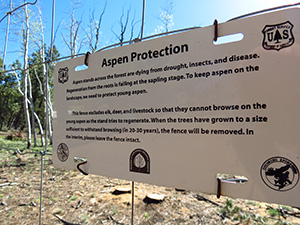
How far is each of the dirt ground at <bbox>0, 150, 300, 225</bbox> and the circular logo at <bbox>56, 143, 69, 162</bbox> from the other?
1.37m

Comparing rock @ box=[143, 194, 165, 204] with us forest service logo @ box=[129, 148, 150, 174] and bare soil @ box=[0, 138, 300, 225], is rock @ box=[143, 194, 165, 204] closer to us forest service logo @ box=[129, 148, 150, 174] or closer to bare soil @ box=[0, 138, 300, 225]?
bare soil @ box=[0, 138, 300, 225]

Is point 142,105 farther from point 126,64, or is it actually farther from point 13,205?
point 13,205

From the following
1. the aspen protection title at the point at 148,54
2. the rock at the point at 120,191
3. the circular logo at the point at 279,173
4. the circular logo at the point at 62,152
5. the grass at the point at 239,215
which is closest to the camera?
the circular logo at the point at 279,173

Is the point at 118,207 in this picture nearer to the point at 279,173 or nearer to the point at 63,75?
the point at 63,75

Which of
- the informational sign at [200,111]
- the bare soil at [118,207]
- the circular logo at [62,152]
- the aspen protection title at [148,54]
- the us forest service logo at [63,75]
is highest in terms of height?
the aspen protection title at [148,54]

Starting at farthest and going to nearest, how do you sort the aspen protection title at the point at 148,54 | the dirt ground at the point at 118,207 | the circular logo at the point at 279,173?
the dirt ground at the point at 118,207
the aspen protection title at the point at 148,54
the circular logo at the point at 279,173

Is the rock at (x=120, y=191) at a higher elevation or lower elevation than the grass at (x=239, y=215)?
lower

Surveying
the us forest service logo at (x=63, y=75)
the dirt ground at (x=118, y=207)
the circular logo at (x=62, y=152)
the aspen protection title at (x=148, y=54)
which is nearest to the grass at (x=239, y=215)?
the dirt ground at (x=118, y=207)

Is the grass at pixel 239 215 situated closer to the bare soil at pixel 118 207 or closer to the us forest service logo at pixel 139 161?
the bare soil at pixel 118 207

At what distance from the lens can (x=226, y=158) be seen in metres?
1.12

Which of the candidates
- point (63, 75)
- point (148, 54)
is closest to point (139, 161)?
point (148, 54)

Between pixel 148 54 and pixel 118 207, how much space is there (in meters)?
2.62

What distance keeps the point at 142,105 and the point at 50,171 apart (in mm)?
5111

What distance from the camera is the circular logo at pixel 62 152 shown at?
180 centimetres
